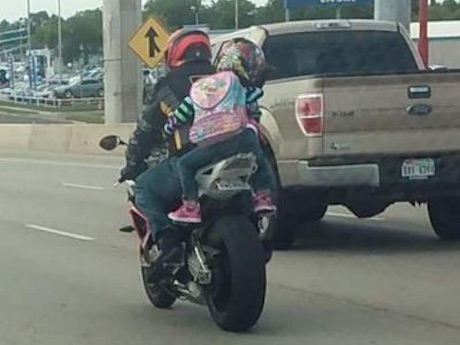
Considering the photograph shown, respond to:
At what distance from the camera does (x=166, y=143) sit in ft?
30.2

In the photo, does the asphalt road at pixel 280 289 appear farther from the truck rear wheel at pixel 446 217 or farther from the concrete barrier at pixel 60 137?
the concrete barrier at pixel 60 137

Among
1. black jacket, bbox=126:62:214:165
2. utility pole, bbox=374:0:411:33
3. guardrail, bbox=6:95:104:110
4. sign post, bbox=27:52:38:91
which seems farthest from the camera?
sign post, bbox=27:52:38:91

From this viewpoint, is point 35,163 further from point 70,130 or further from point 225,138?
point 225,138

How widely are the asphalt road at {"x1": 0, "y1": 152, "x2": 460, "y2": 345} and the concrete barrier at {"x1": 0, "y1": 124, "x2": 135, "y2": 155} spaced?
56.8 ft

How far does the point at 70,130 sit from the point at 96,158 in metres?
4.34

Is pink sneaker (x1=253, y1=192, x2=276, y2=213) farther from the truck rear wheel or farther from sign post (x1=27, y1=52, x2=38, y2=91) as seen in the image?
sign post (x1=27, y1=52, x2=38, y2=91)

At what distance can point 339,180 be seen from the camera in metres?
12.3

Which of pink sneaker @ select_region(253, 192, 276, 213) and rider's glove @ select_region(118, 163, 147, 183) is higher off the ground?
rider's glove @ select_region(118, 163, 147, 183)

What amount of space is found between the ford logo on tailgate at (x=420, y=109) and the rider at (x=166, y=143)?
Result: 11.7 ft

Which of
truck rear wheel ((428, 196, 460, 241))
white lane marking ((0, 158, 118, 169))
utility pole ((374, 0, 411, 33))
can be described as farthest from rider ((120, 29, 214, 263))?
white lane marking ((0, 158, 118, 169))

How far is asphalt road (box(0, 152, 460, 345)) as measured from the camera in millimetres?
8883

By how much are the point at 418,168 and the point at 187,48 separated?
389cm

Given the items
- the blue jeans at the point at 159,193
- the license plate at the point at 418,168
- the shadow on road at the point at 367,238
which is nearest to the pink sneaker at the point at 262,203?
the blue jeans at the point at 159,193

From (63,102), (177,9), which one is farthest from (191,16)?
(63,102)
